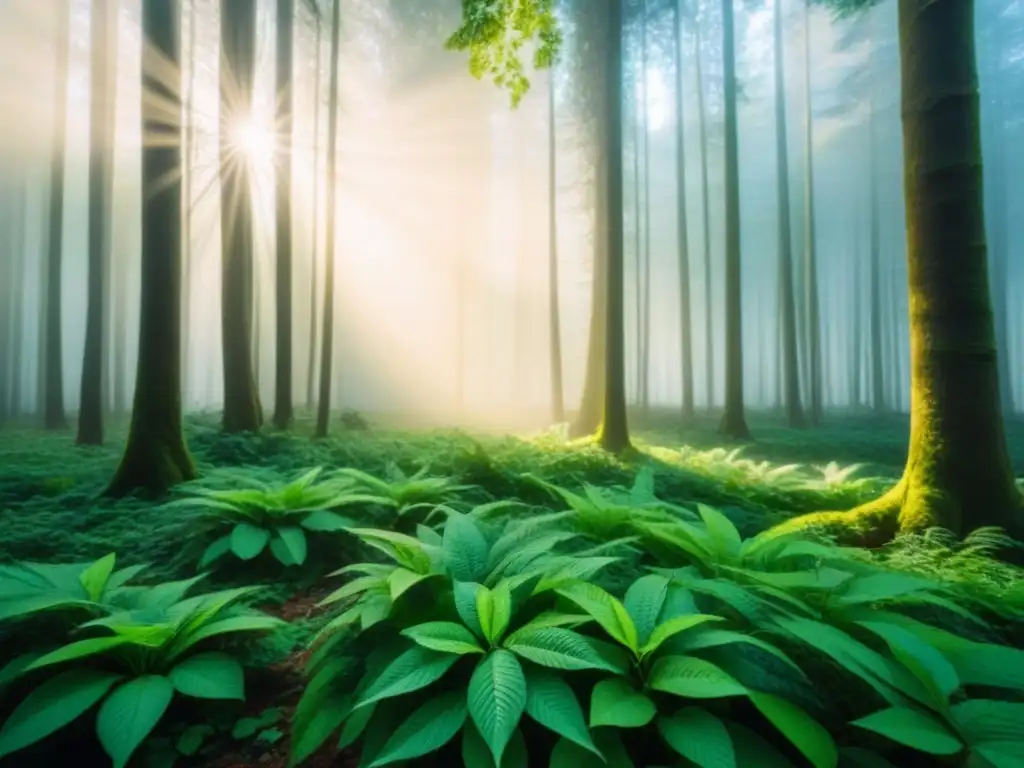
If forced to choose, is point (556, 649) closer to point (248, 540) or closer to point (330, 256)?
point (248, 540)

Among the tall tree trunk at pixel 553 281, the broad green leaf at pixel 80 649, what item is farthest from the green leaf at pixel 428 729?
the tall tree trunk at pixel 553 281

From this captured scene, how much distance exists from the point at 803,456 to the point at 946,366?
9.91 meters

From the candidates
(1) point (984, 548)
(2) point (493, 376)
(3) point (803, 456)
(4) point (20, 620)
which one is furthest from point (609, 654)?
(2) point (493, 376)

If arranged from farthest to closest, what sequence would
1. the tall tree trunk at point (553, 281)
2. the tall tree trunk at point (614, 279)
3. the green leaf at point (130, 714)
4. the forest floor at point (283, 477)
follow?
the tall tree trunk at point (553, 281) → the tall tree trunk at point (614, 279) → the forest floor at point (283, 477) → the green leaf at point (130, 714)

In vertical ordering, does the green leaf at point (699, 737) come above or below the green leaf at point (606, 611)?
below

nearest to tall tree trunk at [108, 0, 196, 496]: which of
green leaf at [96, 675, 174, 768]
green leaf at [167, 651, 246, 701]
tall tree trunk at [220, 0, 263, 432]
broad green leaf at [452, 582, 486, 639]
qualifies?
tall tree trunk at [220, 0, 263, 432]

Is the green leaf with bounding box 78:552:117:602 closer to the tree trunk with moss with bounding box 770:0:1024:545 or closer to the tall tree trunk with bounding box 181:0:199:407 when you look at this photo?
the tree trunk with moss with bounding box 770:0:1024:545

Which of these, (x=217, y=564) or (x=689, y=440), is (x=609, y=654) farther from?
(x=689, y=440)

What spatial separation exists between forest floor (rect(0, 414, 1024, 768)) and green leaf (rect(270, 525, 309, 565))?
0.19 metres

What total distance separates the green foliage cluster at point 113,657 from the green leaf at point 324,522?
1107mm

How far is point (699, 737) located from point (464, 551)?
1.52 m

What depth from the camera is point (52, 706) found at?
83.2 inches

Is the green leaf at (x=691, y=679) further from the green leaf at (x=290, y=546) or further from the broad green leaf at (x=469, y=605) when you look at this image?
the green leaf at (x=290, y=546)

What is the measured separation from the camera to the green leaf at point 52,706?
6.48 feet
